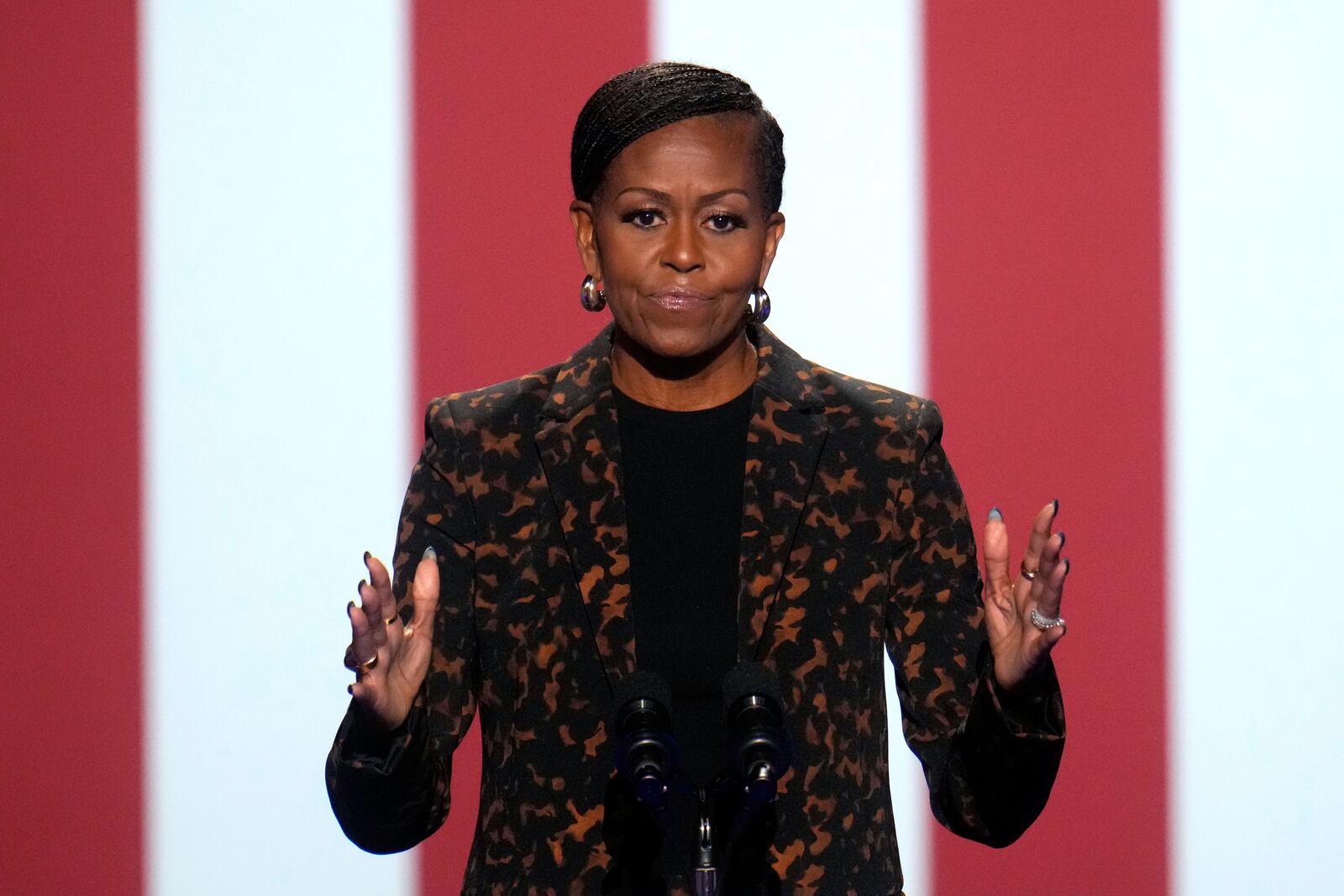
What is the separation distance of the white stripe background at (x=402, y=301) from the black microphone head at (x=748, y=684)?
1.26 meters

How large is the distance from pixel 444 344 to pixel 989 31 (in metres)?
1.01

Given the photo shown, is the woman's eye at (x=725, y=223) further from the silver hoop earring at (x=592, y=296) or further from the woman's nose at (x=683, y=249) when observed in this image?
the silver hoop earring at (x=592, y=296)

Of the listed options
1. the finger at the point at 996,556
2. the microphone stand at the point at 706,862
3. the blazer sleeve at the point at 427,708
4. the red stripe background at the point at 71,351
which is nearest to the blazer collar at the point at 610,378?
the blazer sleeve at the point at 427,708

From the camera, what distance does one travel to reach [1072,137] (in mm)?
2492

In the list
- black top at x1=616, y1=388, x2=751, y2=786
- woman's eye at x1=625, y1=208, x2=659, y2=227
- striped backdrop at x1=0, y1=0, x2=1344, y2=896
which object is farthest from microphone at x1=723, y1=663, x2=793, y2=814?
striped backdrop at x1=0, y1=0, x2=1344, y2=896

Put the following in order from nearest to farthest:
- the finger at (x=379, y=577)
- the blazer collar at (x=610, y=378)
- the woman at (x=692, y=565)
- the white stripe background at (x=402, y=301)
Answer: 1. the finger at (x=379, y=577)
2. the woman at (x=692, y=565)
3. the blazer collar at (x=610, y=378)
4. the white stripe background at (x=402, y=301)

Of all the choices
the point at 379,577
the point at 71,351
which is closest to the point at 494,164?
the point at 71,351

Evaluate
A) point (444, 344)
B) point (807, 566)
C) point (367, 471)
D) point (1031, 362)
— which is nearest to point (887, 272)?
point (1031, 362)

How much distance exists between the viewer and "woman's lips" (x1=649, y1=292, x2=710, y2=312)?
1503 mm

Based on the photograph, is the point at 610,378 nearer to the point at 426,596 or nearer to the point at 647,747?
the point at 426,596

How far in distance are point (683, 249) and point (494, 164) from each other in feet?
3.50

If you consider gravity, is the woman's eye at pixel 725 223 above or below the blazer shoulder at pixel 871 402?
above

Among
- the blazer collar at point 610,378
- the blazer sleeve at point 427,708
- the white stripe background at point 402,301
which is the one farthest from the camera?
the white stripe background at point 402,301

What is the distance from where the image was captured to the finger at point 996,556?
4.60 ft
